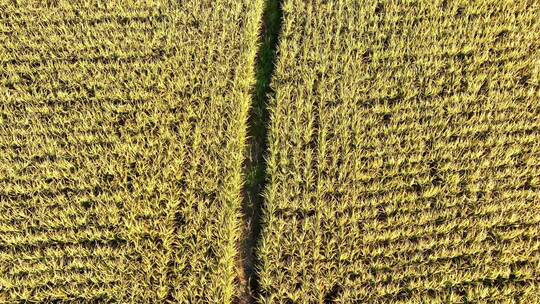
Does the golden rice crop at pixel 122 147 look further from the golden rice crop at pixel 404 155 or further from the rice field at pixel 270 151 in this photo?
the golden rice crop at pixel 404 155

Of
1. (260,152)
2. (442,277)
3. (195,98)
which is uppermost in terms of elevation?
(195,98)

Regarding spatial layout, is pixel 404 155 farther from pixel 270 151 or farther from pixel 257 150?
pixel 257 150

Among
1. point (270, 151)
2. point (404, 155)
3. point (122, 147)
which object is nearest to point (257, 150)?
point (270, 151)

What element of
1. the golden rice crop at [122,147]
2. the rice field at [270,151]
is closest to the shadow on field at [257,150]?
the rice field at [270,151]

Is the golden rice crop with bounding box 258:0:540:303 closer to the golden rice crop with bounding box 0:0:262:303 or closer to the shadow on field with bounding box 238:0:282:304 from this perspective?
the shadow on field with bounding box 238:0:282:304

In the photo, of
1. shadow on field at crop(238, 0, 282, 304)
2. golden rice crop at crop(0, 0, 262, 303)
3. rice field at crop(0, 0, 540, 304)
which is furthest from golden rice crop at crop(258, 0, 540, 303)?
golden rice crop at crop(0, 0, 262, 303)

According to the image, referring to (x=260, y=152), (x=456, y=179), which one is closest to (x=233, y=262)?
(x=260, y=152)

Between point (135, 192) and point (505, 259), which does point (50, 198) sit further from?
point (505, 259)
